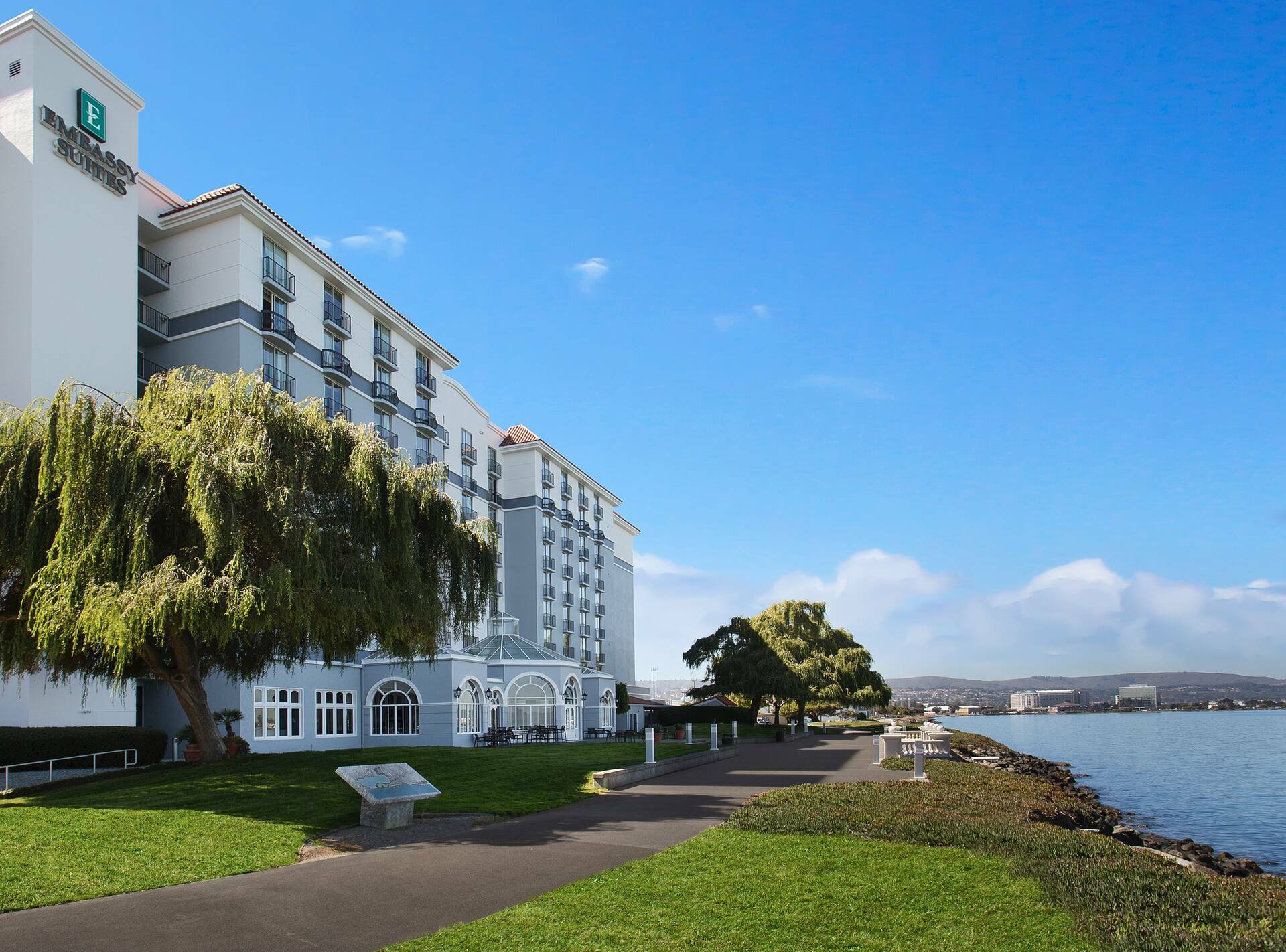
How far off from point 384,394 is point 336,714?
49.9ft

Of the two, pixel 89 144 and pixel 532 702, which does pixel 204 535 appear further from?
pixel 532 702

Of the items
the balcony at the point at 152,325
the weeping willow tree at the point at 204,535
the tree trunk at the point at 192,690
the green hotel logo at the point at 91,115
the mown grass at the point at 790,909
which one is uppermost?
the green hotel logo at the point at 91,115

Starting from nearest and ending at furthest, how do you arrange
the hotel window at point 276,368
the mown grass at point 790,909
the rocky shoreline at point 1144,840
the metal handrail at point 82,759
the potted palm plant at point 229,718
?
1. the mown grass at point 790,909
2. the rocky shoreline at point 1144,840
3. the metal handrail at point 82,759
4. the potted palm plant at point 229,718
5. the hotel window at point 276,368

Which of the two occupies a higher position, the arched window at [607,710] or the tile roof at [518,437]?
the tile roof at [518,437]

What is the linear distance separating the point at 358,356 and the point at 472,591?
82.5 feet

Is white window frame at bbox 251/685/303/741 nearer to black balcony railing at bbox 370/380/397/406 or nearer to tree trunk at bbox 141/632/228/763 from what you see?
tree trunk at bbox 141/632/228/763

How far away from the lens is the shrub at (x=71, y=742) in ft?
87.8

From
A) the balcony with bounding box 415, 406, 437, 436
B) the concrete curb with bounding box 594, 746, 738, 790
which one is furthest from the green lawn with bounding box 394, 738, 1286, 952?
the balcony with bounding box 415, 406, 437, 436

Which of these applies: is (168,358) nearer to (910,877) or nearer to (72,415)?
(72,415)

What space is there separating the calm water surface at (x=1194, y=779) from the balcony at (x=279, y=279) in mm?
35106

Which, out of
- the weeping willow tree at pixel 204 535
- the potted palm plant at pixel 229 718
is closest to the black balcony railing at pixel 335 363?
the potted palm plant at pixel 229 718

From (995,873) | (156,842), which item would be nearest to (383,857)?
(156,842)

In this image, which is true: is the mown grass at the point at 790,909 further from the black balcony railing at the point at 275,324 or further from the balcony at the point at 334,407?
the balcony at the point at 334,407

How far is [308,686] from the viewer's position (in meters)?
37.0
